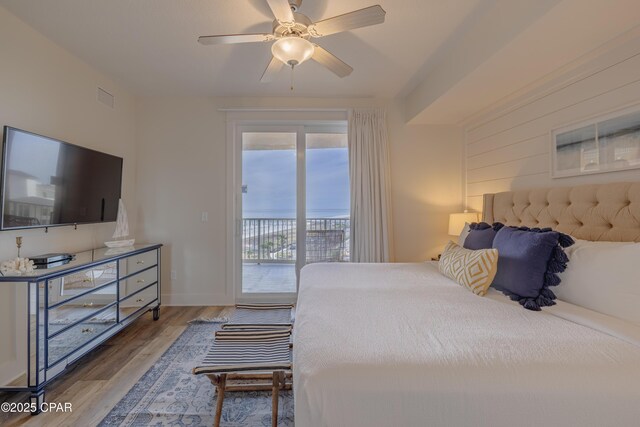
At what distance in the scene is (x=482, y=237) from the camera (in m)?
2.18

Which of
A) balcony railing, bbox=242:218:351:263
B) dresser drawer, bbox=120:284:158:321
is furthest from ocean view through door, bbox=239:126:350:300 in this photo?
dresser drawer, bbox=120:284:158:321

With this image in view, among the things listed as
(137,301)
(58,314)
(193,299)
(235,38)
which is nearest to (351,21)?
(235,38)

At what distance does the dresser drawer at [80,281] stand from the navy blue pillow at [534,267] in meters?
2.82

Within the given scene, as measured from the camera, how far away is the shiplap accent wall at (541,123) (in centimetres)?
180

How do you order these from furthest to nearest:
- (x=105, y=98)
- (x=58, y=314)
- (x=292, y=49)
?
1. (x=105, y=98)
2. (x=58, y=314)
3. (x=292, y=49)

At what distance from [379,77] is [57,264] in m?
3.22

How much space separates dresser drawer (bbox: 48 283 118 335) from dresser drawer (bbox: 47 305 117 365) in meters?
0.04

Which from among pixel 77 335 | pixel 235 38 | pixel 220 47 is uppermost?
pixel 220 47

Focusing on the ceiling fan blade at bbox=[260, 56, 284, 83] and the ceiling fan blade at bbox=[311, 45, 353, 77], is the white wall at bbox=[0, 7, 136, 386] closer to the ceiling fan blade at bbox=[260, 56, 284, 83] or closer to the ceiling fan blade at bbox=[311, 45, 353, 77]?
the ceiling fan blade at bbox=[260, 56, 284, 83]

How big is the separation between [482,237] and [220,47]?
8.64 feet

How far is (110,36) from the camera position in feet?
7.68

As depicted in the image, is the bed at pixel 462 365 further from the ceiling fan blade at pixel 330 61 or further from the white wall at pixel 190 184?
the white wall at pixel 190 184

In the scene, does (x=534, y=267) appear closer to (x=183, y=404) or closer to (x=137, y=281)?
(x=183, y=404)

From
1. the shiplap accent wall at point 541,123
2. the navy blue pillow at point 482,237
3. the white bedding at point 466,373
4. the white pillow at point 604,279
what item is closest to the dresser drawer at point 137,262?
the white bedding at point 466,373
